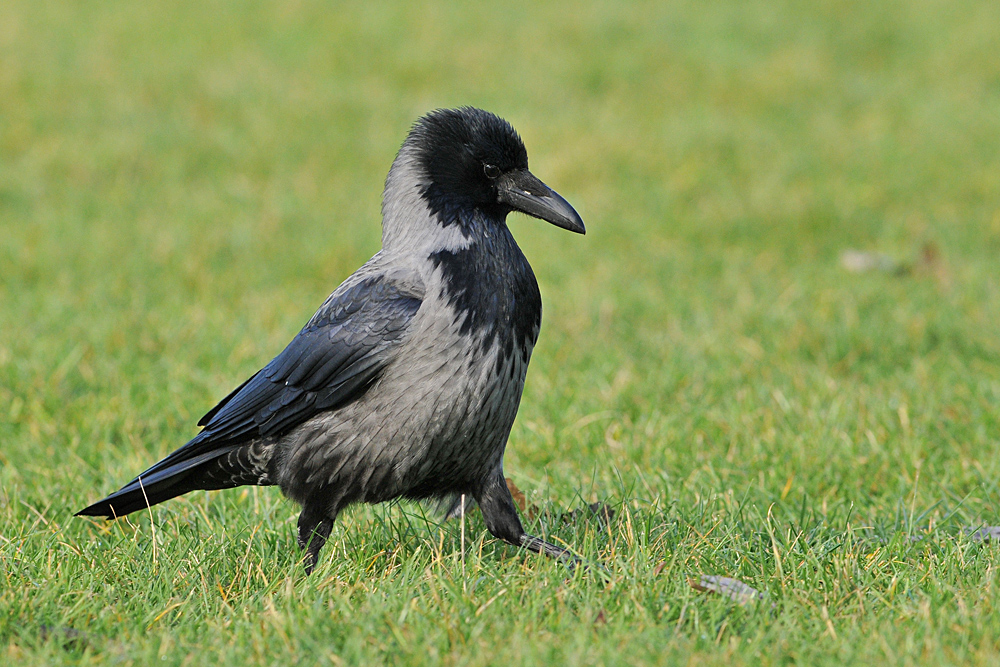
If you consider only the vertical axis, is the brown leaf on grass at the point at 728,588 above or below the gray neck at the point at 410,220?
below

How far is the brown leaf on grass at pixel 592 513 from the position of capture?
3.64 m

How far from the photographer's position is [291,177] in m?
9.62

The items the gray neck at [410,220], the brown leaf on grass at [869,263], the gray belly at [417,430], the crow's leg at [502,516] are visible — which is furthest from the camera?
the brown leaf on grass at [869,263]

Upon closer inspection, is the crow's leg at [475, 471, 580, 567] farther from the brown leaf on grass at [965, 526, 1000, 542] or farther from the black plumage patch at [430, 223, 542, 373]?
the brown leaf on grass at [965, 526, 1000, 542]

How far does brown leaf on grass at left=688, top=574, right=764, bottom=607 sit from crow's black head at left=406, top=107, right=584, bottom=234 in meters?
1.24

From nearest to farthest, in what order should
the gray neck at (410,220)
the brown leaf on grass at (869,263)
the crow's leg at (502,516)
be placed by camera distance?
the crow's leg at (502,516), the gray neck at (410,220), the brown leaf on grass at (869,263)

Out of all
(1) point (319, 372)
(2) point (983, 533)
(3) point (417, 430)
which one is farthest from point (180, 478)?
(2) point (983, 533)

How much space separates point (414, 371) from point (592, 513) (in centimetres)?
79

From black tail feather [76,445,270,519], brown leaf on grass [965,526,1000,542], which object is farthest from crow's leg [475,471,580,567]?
brown leaf on grass [965,526,1000,542]

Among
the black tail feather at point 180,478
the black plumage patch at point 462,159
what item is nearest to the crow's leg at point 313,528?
the black tail feather at point 180,478

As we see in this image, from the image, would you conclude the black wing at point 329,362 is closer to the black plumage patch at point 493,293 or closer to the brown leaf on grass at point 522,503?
the black plumage patch at point 493,293

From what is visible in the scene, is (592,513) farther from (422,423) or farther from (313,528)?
(313,528)

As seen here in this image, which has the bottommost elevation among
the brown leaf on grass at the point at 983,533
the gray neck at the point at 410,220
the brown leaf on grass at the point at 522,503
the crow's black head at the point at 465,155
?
the brown leaf on grass at the point at 522,503

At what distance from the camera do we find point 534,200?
3668 mm
